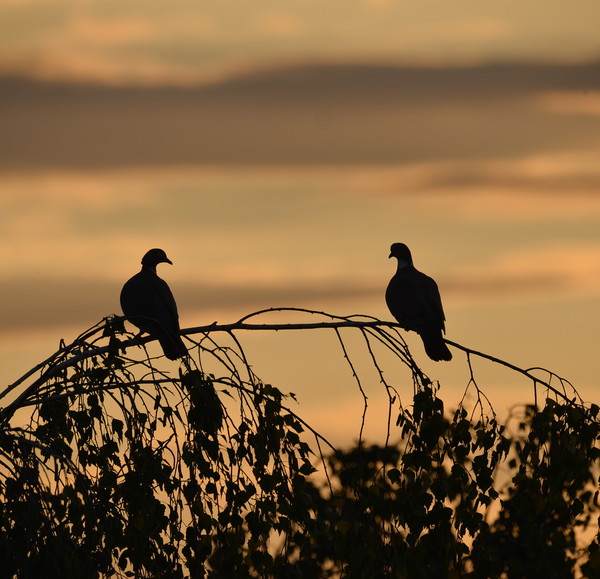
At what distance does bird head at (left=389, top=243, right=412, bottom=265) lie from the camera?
12602 millimetres

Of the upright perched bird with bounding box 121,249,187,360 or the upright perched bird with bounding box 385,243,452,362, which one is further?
the upright perched bird with bounding box 385,243,452,362

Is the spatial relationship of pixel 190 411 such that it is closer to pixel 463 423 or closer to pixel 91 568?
pixel 91 568

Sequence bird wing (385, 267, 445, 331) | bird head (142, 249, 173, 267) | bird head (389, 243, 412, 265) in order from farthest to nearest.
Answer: bird head (389, 243, 412, 265)
bird head (142, 249, 173, 267)
bird wing (385, 267, 445, 331)

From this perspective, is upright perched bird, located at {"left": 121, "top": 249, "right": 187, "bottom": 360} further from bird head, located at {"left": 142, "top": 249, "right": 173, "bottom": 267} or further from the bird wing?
the bird wing

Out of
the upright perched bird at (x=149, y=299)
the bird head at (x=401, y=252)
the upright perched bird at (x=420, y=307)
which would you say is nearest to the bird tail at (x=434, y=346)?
the upright perched bird at (x=420, y=307)

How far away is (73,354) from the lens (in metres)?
7.70

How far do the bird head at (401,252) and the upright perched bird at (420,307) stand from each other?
2.37 ft

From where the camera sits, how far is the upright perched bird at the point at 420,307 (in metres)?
11.1

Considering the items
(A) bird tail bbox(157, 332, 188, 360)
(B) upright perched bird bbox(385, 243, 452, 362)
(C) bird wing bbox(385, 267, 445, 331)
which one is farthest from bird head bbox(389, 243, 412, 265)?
(A) bird tail bbox(157, 332, 188, 360)

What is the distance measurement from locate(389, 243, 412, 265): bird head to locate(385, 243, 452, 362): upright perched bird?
721mm

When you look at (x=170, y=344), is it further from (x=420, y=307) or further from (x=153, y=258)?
(x=153, y=258)

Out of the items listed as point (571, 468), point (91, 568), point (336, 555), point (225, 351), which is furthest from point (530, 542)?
point (91, 568)

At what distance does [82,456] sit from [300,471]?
118 centimetres

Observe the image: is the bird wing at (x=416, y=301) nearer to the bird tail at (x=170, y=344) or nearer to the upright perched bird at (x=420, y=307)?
the upright perched bird at (x=420, y=307)
